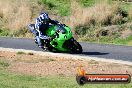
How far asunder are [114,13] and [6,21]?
8270 mm

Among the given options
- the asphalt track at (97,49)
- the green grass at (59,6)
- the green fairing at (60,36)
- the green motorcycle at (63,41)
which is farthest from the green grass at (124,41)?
the green grass at (59,6)

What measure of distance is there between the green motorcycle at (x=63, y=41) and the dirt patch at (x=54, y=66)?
1189mm

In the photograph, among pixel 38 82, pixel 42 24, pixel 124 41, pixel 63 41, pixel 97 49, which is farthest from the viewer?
pixel 124 41

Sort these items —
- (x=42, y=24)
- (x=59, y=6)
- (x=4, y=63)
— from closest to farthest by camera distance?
(x=4, y=63), (x=42, y=24), (x=59, y=6)

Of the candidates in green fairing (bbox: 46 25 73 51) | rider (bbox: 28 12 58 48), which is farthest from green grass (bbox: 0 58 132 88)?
rider (bbox: 28 12 58 48)

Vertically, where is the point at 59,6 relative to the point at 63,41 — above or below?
below

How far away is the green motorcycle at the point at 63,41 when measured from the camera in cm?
2036

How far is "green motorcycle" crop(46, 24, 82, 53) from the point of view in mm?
20359

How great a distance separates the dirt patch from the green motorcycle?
1189 millimetres

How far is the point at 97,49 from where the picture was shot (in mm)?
22062

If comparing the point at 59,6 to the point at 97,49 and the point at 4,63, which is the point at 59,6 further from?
the point at 4,63

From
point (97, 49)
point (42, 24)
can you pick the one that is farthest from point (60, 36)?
point (97, 49)

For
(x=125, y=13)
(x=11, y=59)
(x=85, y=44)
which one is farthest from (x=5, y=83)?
(x=125, y=13)

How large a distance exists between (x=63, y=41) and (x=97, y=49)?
2383 mm
